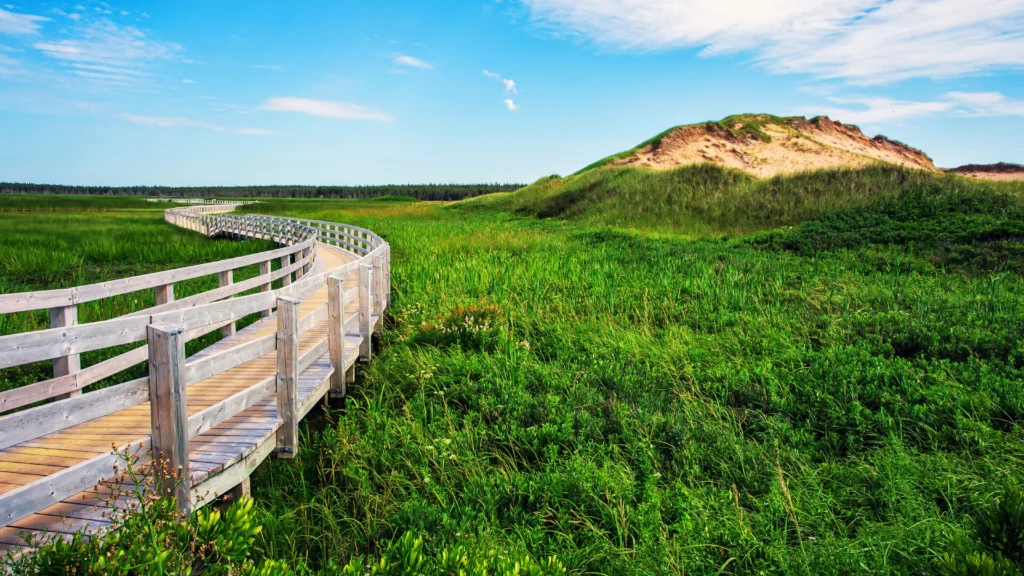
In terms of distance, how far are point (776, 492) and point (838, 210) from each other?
63.5 ft

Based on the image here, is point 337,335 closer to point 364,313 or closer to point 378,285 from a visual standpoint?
point 364,313

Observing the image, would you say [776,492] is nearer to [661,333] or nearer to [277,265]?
[661,333]

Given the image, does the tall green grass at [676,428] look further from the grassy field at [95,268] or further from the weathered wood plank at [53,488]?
the grassy field at [95,268]

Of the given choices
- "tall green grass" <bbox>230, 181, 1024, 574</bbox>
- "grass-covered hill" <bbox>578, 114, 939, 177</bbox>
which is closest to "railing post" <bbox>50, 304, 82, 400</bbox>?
"tall green grass" <bbox>230, 181, 1024, 574</bbox>

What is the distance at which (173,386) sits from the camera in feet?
11.8

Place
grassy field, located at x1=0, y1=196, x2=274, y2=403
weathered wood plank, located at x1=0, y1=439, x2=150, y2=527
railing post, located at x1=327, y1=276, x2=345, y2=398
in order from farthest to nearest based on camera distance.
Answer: grassy field, located at x1=0, y1=196, x2=274, y2=403
railing post, located at x1=327, y1=276, x2=345, y2=398
weathered wood plank, located at x1=0, y1=439, x2=150, y2=527

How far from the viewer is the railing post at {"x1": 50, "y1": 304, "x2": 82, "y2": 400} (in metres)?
5.39

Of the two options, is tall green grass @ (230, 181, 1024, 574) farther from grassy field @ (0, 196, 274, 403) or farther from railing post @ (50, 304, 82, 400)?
grassy field @ (0, 196, 274, 403)

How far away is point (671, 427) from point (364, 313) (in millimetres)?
4280

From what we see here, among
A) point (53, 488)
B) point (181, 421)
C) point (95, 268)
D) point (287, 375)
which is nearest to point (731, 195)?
point (95, 268)

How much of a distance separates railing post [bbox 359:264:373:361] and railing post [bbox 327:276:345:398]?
1.34 m

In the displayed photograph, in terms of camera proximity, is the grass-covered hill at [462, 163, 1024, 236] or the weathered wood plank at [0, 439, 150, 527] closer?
the weathered wood plank at [0, 439, 150, 527]

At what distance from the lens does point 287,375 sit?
4902mm

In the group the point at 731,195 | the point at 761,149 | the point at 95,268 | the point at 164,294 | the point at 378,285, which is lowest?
the point at 95,268
